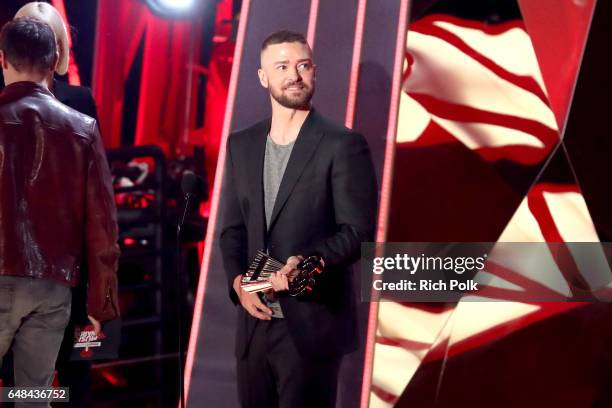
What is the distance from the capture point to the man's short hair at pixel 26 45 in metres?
2.22

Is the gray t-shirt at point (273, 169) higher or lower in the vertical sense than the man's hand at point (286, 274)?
higher

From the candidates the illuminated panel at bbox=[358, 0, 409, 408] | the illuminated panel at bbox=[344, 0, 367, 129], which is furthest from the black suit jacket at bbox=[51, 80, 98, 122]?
the illuminated panel at bbox=[358, 0, 409, 408]

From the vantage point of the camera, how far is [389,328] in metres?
2.81

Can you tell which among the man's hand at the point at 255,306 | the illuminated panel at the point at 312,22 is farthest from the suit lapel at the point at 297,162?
the illuminated panel at the point at 312,22

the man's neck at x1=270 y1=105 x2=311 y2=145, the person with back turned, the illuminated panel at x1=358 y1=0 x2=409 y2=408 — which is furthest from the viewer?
the illuminated panel at x1=358 y1=0 x2=409 y2=408

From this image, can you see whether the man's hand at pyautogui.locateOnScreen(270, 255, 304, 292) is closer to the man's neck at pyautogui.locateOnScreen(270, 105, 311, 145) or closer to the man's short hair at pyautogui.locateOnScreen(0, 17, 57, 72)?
the man's neck at pyautogui.locateOnScreen(270, 105, 311, 145)

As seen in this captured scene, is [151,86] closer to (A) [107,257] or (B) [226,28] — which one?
(B) [226,28]

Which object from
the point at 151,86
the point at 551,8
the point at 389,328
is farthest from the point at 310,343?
the point at 151,86

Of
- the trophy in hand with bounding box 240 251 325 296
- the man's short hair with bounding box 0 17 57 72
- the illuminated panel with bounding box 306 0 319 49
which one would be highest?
the illuminated panel with bounding box 306 0 319 49

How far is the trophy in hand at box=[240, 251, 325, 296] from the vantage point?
2184 millimetres

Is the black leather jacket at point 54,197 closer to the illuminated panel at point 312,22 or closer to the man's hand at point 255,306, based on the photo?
the man's hand at point 255,306

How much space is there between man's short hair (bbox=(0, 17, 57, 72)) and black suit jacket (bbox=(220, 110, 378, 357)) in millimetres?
712

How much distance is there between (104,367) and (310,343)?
1659 millimetres

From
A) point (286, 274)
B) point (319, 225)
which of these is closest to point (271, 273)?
point (286, 274)
